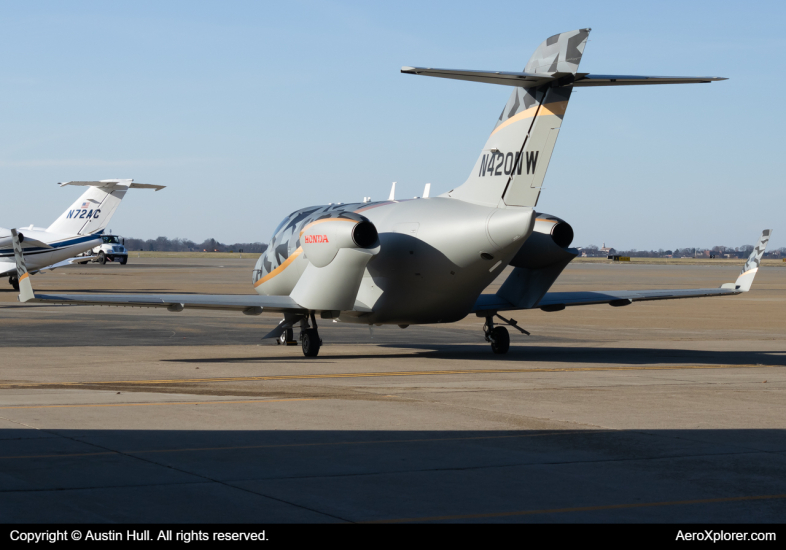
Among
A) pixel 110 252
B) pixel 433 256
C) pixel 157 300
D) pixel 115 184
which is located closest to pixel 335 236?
pixel 433 256

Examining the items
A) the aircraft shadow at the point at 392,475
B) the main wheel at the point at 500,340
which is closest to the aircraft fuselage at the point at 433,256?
the main wheel at the point at 500,340

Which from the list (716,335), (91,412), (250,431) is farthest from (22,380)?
(716,335)

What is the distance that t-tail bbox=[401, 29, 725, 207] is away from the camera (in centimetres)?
1852

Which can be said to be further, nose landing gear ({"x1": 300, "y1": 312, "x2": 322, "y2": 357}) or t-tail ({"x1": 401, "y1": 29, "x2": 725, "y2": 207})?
nose landing gear ({"x1": 300, "y1": 312, "x2": 322, "y2": 357})

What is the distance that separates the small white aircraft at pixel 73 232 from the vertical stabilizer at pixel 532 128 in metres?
33.7

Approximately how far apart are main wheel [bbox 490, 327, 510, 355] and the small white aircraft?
31371 millimetres

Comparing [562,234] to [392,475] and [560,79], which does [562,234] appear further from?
[392,475]

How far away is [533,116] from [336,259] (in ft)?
17.0

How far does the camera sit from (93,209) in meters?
50.2

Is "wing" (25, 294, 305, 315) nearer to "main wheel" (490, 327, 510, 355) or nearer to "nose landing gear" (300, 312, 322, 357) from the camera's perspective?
"nose landing gear" (300, 312, 322, 357)

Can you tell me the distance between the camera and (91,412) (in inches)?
496

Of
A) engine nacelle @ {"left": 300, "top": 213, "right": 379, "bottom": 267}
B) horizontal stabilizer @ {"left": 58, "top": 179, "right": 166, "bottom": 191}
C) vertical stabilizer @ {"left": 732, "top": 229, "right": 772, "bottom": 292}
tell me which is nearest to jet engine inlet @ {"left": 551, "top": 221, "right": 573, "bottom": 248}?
engine nacelle @ {"left": 300, "top": 213, "right": 379, "bottom": 267}
